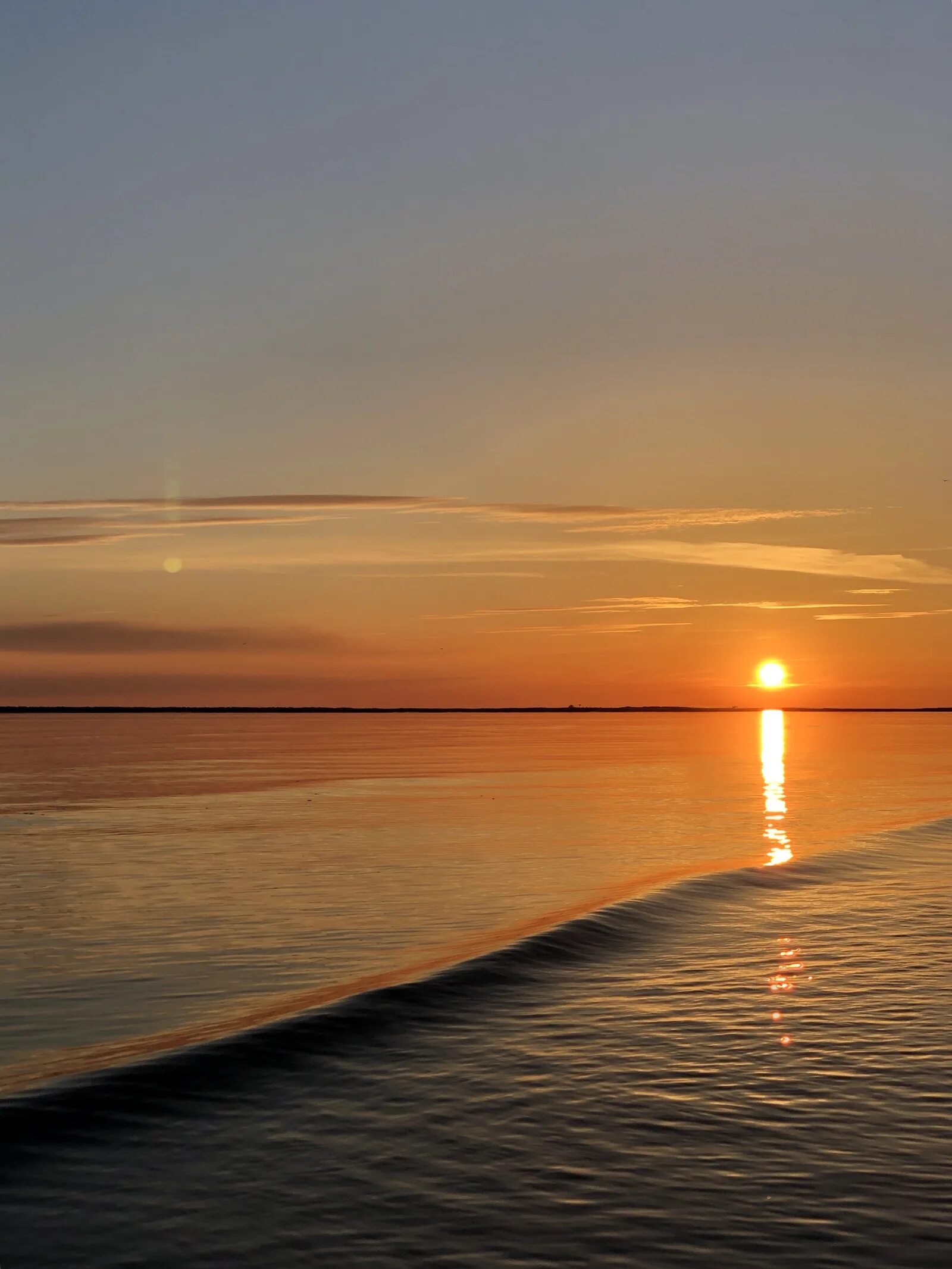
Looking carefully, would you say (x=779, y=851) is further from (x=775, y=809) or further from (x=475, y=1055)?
(x=475, y=1055)

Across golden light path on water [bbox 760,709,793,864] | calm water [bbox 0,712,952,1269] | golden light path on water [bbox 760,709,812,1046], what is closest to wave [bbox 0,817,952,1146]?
calm water [bbox 0,712,952,1269]

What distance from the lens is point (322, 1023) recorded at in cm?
1822

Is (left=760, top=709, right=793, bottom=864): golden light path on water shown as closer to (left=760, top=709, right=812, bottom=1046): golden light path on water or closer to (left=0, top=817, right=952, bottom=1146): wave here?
(left=760, top=709, right=812, bottom=1046): golden light path on water

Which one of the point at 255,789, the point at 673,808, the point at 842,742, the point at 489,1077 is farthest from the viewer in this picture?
the point at 842,742

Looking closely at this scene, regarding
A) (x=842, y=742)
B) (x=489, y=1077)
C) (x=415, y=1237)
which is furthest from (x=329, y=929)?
(x=842, y=742)

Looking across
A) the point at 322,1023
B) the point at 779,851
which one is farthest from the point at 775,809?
the point at 322,1023

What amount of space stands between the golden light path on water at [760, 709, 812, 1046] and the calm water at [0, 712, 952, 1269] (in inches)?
6.2

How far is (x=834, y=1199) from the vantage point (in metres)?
11.5

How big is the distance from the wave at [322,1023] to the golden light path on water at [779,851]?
2996mm

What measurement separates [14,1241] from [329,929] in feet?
51.2

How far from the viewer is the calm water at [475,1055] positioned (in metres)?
11.2

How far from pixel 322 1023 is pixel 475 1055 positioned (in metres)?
2.69

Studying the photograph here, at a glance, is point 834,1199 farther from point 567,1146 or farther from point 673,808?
point 673,808

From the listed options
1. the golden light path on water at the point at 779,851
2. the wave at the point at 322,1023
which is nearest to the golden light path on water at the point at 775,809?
the golden light path on water at the point at 779,851
